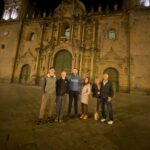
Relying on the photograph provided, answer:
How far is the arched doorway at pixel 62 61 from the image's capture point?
1854 cm

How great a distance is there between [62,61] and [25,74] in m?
5.16

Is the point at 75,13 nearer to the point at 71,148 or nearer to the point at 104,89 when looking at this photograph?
the point at 104,89

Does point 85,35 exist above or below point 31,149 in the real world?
above

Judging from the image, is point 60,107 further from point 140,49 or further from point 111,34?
point 111,34

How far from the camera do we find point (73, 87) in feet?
17.8

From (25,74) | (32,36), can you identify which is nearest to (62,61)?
(25,74)

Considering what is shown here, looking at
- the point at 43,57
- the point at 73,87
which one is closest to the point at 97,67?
the point at 43,57

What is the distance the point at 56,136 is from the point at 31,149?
0.76 metres

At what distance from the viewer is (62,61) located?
18.9 m

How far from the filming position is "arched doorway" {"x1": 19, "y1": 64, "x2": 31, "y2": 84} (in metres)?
19.3

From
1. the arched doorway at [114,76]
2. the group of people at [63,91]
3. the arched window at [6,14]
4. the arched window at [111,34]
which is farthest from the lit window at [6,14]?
the group of people at [63,91]

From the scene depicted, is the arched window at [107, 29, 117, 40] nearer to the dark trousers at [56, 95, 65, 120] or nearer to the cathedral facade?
the cathedral facade

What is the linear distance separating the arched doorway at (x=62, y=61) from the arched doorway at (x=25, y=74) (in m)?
3.70

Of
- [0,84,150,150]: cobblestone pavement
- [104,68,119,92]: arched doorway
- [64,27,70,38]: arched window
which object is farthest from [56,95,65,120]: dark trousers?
[64,27,70,38]: arched window
